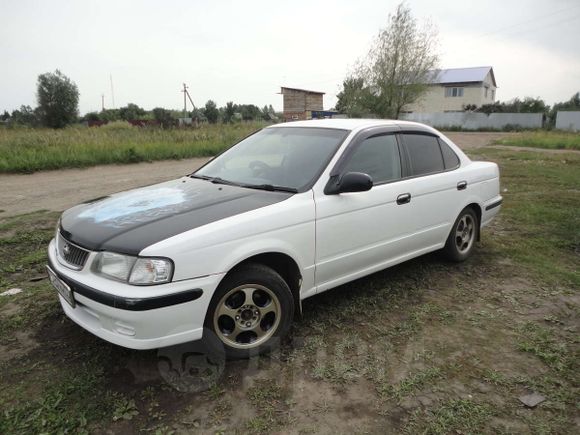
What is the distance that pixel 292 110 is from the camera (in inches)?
1545

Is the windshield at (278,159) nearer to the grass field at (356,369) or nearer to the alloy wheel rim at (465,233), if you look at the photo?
the grass field at (356,369)

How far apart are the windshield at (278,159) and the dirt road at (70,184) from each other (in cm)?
463

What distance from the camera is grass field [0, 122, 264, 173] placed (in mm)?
11797

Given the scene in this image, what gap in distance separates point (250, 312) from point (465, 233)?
3.03 metres

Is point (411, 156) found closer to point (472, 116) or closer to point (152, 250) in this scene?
point (152, 250)

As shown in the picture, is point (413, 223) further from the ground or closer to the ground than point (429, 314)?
further from the ground

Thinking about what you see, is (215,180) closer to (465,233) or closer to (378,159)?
(378,159)

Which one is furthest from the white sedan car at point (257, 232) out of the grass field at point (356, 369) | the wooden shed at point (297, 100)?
the wooden shed at point (297, 100)

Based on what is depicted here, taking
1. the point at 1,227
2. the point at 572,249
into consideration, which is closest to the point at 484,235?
the point at 572,249

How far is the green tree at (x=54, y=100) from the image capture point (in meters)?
42.0

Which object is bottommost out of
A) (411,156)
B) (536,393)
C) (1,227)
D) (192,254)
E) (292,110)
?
(536,393)

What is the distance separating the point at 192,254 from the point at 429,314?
2186mm

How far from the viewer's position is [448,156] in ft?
15.2

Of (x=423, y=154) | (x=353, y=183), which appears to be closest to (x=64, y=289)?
(x=353, y=183)
